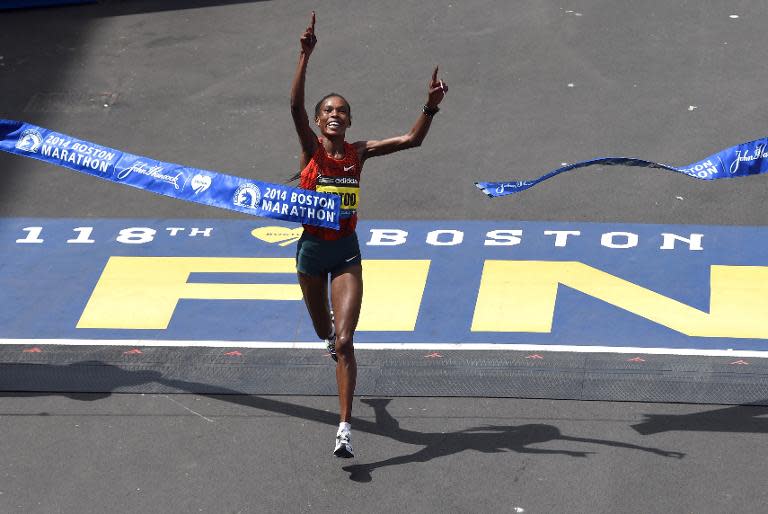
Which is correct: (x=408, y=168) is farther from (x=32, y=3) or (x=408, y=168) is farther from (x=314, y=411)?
(x=32, y=3)

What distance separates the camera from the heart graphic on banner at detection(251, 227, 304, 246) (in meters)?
12.9

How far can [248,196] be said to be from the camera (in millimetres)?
9922

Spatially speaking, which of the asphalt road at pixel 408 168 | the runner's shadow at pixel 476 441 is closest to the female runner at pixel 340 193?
Answer: the runner's shadow at pixel 476 441

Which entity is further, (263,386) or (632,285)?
(632,285)

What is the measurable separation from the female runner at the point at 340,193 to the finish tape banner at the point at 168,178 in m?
0.18

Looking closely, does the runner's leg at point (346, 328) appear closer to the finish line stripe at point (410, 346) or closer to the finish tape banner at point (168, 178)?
the finish tape banner at point (168, 178)

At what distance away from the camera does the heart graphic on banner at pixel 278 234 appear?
12.9 meters

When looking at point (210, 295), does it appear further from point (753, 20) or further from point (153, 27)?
point (753, 20)

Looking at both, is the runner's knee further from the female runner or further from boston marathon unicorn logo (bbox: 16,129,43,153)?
boston marathon unicorn logo (bbox: 16,129,43,153)

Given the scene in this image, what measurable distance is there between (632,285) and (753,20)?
6.66 metres

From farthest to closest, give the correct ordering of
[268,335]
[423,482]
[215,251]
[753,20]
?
[753,20] → [215,251] → [268,335] → [423,482]

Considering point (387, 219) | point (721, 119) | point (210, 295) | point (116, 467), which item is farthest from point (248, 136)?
point (116, 467)

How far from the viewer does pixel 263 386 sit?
10430mm

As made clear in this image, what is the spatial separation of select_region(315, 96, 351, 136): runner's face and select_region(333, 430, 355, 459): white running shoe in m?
2.04
